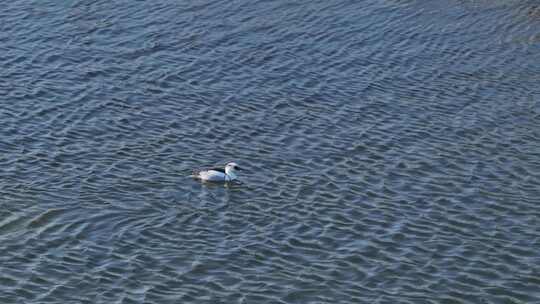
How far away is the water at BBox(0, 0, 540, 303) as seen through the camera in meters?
24.3

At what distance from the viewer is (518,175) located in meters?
30.0

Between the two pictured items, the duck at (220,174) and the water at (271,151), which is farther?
the duck at (220,174)

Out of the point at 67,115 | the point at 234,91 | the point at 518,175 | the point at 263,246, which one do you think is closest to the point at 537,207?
the point at 518,175

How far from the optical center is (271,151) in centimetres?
3102

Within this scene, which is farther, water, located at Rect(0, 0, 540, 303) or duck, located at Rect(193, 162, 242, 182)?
duck, located at Rect(193, 162, 242, 182)

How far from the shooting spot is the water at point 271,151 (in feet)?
79.9

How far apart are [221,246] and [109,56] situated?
1413 cm

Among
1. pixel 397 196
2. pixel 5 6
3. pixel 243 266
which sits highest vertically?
pixel 5 6

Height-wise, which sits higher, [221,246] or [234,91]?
[234,91]

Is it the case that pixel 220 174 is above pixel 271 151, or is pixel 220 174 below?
below

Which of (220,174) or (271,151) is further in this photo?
(271,151)

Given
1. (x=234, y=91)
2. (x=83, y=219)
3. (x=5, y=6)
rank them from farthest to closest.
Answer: (x=5, y=6), (x=234, y=91), (x=83, y=219)

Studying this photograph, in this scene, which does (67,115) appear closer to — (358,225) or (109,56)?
(109,56)

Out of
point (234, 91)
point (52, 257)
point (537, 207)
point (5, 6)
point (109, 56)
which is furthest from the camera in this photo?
point (5, 6)
